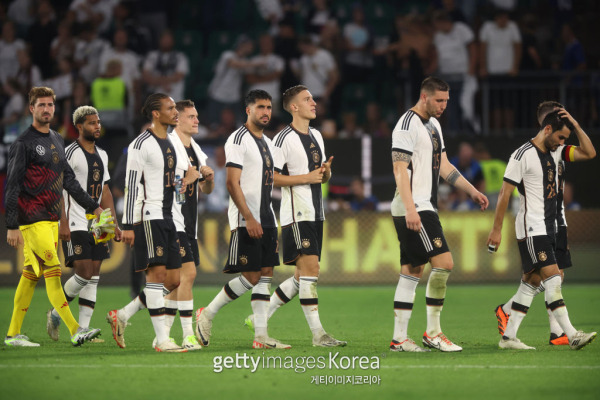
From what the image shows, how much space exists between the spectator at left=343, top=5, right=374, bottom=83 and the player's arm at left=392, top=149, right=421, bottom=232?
10.8 metres

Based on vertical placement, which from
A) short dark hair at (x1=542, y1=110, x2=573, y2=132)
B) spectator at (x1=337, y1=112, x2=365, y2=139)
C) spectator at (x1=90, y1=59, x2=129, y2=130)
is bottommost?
short dark hair at (x1=542, y1=110, x2=573, y2=132)

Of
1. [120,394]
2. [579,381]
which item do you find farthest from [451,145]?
[120,394]

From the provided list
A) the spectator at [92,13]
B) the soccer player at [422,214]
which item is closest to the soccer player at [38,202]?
the soccer player at [422,214]

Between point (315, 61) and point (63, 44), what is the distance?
5.28m

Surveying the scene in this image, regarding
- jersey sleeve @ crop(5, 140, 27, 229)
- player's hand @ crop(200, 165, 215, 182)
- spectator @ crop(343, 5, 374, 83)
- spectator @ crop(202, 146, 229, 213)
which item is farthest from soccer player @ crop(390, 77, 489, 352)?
spectator @ crop(343, 5, 374, 83)

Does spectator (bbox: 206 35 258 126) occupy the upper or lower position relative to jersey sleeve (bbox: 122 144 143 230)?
upper

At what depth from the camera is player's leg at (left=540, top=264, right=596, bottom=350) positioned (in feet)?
28.2

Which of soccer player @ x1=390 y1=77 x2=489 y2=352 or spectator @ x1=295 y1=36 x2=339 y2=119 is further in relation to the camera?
spectator @ x1=295 y1=36 x2=339 y2=119

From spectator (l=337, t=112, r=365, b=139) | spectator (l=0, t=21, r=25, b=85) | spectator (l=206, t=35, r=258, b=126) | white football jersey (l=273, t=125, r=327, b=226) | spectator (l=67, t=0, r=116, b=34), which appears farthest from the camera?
spectator (l=67, t=0, r=116, b=34)

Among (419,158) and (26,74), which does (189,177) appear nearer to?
(419,158)

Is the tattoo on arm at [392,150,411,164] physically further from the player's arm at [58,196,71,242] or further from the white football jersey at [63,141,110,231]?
the player's arm at [58,196,71,242]

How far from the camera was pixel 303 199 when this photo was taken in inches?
364

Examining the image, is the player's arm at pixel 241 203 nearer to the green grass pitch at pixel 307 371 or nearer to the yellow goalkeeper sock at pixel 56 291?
the green grass pitch at pixel 307 371

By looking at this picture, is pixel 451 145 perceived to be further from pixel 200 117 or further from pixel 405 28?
pixel 200 117
